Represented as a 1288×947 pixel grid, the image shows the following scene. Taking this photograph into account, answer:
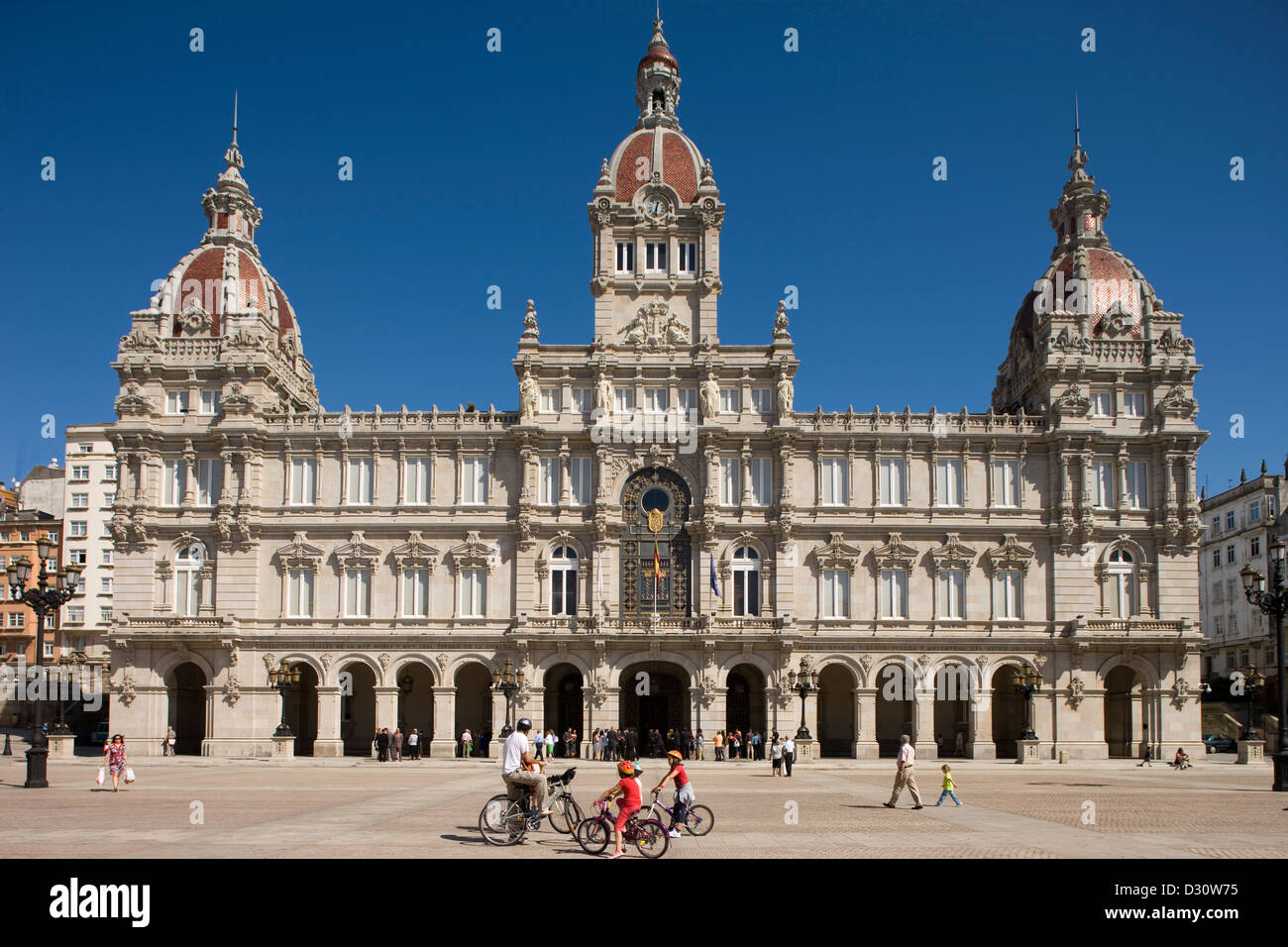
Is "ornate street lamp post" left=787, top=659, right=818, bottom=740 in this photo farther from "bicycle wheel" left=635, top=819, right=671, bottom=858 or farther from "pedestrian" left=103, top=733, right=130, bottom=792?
"bicycle wheel" left=635, top=819, right=671, bottom=858

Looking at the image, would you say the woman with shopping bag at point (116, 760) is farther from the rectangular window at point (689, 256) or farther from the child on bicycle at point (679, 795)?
the rectangular window at point (689, 256)

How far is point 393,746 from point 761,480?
2422 cm

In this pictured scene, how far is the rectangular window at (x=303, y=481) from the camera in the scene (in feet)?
222

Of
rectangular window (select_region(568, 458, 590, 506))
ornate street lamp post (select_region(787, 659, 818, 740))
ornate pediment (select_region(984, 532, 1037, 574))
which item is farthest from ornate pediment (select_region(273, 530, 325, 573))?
ornate pediment (select_region(984, 532, 1037, 574))

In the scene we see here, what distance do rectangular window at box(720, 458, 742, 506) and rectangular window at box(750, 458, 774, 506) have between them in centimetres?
88

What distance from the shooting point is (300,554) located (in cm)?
6681

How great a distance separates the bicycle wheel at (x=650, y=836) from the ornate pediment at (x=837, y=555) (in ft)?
150

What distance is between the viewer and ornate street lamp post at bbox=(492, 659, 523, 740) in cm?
6141

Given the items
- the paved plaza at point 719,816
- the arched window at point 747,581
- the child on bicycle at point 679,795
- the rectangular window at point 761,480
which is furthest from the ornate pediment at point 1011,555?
the child on bicycle at point 679,795

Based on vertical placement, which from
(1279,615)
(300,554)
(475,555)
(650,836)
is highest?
(300,554)

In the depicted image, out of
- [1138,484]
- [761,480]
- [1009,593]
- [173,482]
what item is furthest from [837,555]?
[173,482]

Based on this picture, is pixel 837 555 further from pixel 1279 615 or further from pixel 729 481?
pixel 1279 615
